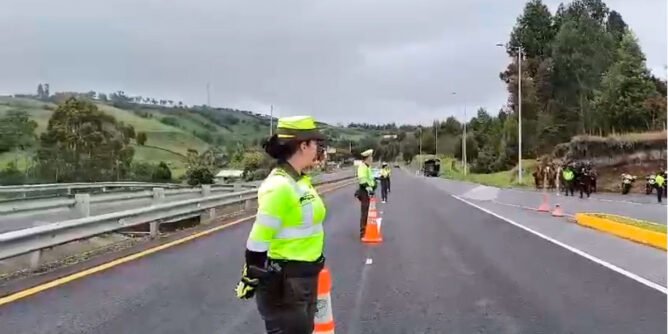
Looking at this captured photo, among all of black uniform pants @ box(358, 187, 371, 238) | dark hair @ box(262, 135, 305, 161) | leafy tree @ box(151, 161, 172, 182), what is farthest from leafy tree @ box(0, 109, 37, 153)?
dark hair @ box(262, 135, 305, 161)

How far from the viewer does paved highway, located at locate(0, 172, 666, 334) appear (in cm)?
754

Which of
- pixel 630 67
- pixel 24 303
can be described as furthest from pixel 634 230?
pixel 630 67

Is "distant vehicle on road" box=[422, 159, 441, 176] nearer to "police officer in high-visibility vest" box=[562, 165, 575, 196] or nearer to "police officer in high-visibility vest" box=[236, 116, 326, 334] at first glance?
"police officer in high-visibility vest" box=[562, 165, 575, 196]

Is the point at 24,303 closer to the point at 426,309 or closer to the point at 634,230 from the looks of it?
the point at 426,309

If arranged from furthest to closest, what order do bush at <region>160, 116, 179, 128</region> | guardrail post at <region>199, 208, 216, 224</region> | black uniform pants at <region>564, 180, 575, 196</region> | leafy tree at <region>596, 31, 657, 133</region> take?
1. bush at <region>160, 116, 179, 128</region>
2. leafy tree at <region>596, 31, 657, 133</region>
3. black uniform pants at <region>564, 180, 575, 196</region>
4. guardrail post at <region>199, 208, 216, 224</region>

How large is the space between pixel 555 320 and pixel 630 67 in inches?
2647

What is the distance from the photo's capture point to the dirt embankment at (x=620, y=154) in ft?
171

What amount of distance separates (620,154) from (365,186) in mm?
43333

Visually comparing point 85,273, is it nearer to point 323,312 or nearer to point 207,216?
point 323,312

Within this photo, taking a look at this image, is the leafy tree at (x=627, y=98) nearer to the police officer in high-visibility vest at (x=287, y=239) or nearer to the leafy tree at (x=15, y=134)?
the leafy tree at (x=15, y=134)

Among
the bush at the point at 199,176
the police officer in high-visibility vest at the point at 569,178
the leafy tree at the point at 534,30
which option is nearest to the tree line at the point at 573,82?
the leafy tree at the point at 534,30

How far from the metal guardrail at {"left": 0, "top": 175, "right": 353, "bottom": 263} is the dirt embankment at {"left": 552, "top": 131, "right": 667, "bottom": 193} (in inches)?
1491

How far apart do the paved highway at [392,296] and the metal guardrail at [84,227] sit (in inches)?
33.6

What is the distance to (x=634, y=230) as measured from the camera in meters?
16.5
